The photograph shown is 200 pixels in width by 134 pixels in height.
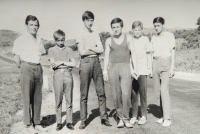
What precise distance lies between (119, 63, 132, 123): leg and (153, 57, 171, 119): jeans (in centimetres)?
55

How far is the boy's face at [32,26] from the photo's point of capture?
3555 millimetres

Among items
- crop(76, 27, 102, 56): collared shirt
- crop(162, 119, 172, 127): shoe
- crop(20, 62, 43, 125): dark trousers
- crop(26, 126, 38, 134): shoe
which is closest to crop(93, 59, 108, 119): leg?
crop(76, 27, 102, 56): collared shirt

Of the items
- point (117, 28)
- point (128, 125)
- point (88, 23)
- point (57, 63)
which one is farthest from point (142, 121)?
point (88, 23)

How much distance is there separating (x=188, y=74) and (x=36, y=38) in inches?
415

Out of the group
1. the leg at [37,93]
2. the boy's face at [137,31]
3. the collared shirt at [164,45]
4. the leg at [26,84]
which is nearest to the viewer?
the leg at [26,84]

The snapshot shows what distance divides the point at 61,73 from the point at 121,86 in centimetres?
101

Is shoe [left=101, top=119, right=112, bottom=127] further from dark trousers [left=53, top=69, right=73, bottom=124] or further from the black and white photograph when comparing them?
dark trousers [left=53, top=69, right=73, bottom=124]

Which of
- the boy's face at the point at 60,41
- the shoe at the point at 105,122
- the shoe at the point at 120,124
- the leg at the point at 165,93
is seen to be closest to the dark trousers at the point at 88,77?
the shoe at the point at 105,122

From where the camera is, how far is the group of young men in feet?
12.1

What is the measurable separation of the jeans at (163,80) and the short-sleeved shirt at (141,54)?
0.22 m

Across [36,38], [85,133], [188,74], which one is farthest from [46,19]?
[188,74]

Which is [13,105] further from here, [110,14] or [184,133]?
[184,133]

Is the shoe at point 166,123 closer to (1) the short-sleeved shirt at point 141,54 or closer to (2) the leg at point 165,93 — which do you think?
(2) the leg at point 165,93

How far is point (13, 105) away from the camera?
5.50 metres
